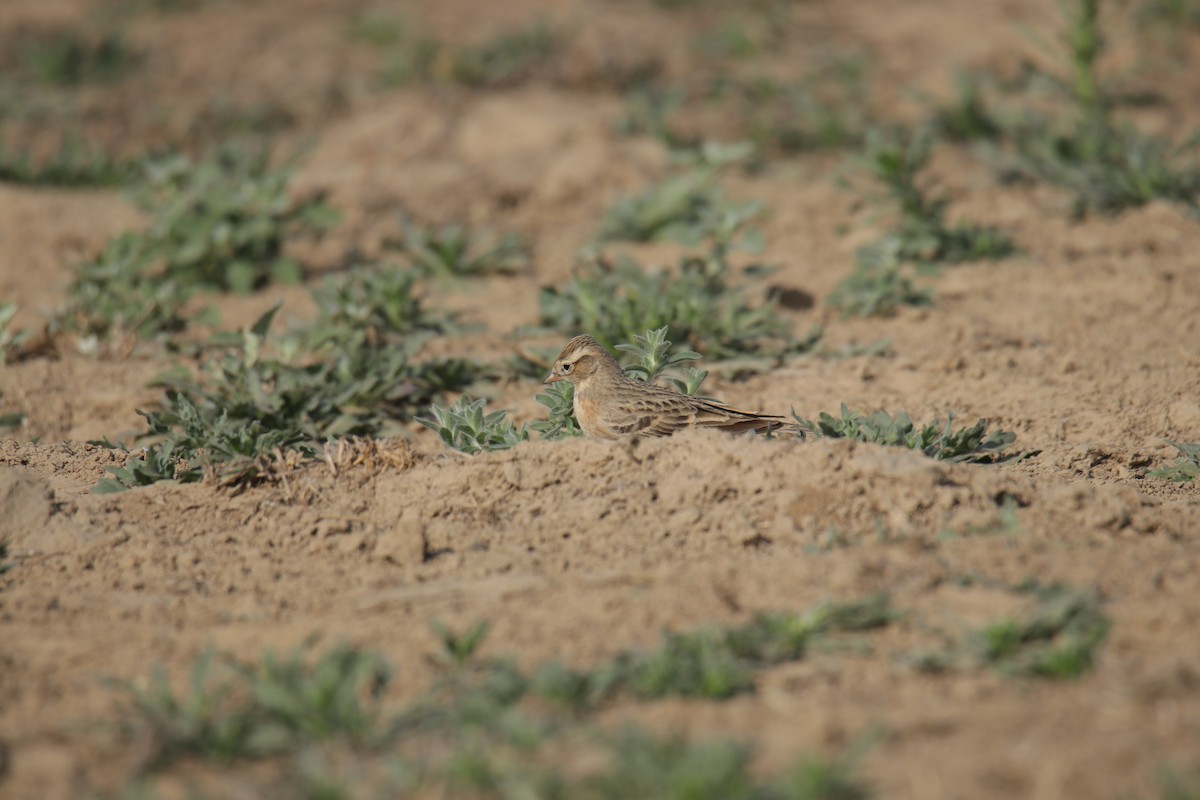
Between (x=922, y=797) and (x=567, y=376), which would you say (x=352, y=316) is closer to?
(x=567, y=376)

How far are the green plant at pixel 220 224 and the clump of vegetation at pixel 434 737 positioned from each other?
4.65 m

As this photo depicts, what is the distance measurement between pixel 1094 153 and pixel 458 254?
14.3ft

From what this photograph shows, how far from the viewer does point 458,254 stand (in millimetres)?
8625

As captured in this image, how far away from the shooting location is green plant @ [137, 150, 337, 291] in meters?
8.41

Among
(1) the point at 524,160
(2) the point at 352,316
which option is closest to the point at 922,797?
(2) the point at 352,316

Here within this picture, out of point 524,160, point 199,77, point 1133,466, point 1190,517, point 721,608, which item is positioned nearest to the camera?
point 721,608

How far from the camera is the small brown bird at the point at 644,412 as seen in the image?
6055 mm

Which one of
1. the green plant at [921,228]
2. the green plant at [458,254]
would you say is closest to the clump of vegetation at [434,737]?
the green plant at [921,228]

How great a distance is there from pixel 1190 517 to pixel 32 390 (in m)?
5.71

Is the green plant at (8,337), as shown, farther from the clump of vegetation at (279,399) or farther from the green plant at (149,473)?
the green plant at (149,473)

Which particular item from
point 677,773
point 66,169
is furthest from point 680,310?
point 66,169

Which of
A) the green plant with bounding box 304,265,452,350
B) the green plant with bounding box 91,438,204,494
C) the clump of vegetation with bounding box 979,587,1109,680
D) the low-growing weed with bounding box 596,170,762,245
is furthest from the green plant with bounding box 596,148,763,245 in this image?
the clump of vegetation with bounding box 979,587,1109,680

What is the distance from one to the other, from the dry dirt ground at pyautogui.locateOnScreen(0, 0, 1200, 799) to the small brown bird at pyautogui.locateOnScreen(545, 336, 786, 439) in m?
0.49

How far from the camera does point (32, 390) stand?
7137 mm
